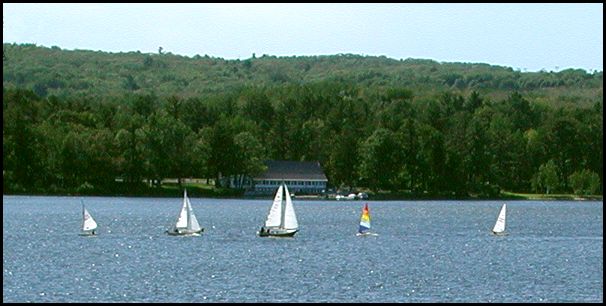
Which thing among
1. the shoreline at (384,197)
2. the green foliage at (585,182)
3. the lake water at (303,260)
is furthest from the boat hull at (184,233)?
the green foliage at (585,182)

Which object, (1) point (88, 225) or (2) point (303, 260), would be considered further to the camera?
(1) point (88, 225)

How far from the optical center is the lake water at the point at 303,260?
5406cm

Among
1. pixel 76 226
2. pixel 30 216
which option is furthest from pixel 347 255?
pixel 30 216

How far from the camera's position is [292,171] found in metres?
182

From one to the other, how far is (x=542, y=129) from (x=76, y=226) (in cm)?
10670

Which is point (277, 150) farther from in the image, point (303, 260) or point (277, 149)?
point (303, 260)

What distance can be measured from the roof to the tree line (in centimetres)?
198

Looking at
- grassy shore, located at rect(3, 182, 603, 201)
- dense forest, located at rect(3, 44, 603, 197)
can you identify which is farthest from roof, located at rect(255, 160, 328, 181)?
grassy shore, located at rect(3, 182, 603, 201)

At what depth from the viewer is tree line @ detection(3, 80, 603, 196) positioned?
6280 inches

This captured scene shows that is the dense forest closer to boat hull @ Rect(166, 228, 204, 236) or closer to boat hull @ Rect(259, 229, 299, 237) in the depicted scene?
boat hull @ Rect(166, 228, 204, 236)

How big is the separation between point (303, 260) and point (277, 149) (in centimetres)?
12327

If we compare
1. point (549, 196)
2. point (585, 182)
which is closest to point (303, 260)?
point (549, 196)

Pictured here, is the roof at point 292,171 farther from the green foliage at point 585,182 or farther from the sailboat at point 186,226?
Result: the sailboat at point 186,226

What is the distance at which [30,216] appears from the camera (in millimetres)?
114250
